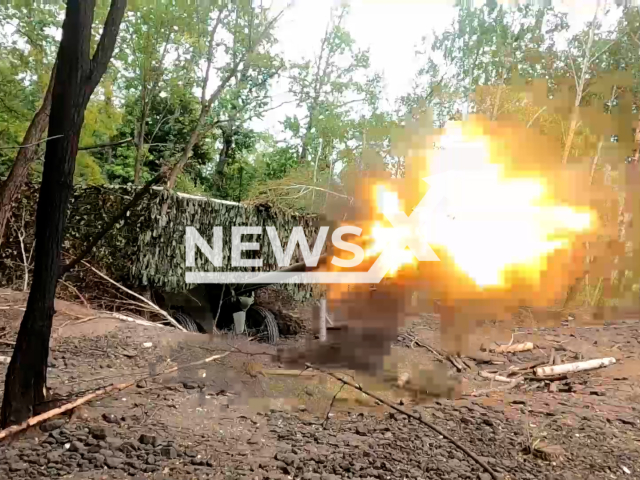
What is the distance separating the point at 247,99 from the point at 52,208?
3468mm

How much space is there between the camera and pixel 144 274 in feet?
8.57

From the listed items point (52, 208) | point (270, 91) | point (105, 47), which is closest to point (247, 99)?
point (270, 91)

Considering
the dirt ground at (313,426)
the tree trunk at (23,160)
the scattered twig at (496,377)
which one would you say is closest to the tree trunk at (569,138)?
the dirt ground at (313,426)

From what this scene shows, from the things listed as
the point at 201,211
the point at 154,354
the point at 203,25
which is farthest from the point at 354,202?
the point at 203,25

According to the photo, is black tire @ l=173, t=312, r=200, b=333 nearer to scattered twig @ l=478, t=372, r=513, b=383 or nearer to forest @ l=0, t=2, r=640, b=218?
forest @ l=0, t=2, r=640, b=218

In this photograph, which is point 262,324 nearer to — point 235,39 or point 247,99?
point 247,99

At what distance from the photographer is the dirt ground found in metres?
0.96

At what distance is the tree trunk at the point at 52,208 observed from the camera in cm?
107

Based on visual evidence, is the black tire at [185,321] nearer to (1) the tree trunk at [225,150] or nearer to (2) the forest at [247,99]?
(2) the forest at [247,99]

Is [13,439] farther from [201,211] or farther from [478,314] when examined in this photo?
[201,211]

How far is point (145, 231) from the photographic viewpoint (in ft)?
8.56

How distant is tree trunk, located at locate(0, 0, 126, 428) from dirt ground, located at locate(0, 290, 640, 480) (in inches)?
4.9

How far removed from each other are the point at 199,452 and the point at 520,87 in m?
1.14

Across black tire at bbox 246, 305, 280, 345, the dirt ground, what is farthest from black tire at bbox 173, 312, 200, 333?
the dirt ground
